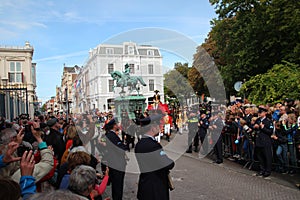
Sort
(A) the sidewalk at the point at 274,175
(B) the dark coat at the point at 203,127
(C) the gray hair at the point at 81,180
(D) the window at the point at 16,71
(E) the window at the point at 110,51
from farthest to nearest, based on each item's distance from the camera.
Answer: (D) the window at the point at 16,71 < (B) the dark coat at the point at 203,127 < (A) the sidewalk at the point at 274,175 < (E) the window at the point at 110,51 < (C) the gray hair at the point at 81,180

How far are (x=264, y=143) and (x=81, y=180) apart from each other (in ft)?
20.6

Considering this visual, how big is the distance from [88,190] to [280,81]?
1251 centimetres

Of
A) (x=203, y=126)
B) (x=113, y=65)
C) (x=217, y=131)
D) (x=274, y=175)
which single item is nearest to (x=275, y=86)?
(x=203, y=126)

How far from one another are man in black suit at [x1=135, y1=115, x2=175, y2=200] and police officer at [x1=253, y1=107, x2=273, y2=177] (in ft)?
15.2

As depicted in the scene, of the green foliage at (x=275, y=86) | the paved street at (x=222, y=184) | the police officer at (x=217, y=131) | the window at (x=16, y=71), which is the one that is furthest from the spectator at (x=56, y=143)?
the window at (x=16, y=71)

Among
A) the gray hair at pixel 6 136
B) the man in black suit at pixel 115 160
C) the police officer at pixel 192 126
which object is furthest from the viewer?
the police officer at pixel 192 126

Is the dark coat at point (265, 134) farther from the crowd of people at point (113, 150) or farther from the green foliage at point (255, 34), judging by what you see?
the green foliage at point (255, 34)

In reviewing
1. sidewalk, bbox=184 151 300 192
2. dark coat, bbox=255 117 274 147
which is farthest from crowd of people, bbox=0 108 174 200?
dark coat, bbox=255 117 274 147

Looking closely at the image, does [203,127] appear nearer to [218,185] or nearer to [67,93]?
[218,185]

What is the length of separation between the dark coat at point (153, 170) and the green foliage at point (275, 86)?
10097 millimetres

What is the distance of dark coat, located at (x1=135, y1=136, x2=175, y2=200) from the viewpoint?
3.92m

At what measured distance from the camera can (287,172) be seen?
7.90 m

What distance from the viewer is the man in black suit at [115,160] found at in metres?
5.41

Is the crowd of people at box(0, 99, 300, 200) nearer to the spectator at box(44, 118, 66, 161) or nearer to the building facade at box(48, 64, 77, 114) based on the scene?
the spectator at box(44, 118, 66, 161)
